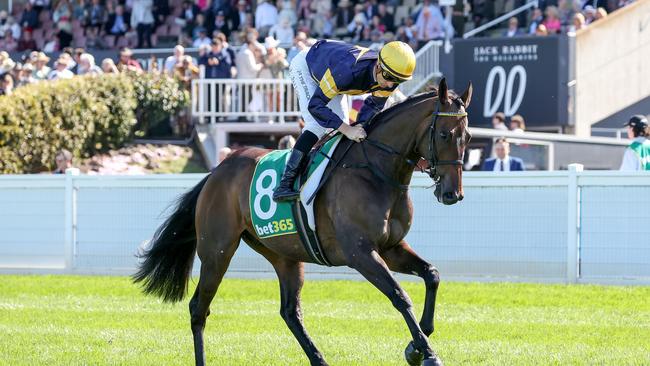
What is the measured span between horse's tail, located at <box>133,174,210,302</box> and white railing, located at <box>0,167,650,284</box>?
3.97 metres

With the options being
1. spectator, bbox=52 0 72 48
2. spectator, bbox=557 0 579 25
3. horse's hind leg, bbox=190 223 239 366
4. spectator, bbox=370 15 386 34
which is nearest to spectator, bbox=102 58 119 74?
spectator, bbox=370 15 386 34

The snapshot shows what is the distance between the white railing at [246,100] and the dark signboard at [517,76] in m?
2.74

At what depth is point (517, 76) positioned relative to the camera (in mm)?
18562

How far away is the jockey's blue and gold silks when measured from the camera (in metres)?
7.37

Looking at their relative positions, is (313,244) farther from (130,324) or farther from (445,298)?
(445,298)

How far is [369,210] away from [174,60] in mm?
14047

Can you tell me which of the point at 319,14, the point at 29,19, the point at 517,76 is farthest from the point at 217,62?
the point at 29,19

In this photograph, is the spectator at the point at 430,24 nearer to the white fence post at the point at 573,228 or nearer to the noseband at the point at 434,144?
the white fence post at the point at 573,228

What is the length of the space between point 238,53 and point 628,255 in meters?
9.26

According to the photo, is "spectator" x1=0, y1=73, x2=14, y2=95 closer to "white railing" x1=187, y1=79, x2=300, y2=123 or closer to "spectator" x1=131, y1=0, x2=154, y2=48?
"white railing" x1=187, y1=79, x2=300, y2=123

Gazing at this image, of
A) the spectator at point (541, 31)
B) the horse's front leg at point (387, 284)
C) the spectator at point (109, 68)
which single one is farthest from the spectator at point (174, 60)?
the horse's front leg at point (387, 284)

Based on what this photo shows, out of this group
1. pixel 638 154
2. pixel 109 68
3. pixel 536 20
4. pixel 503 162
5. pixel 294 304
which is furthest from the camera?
pixel 109 68

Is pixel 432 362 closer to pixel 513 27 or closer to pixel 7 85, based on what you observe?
pixel 513 27

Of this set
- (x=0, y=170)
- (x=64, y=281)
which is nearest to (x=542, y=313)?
(x=64, y=281)
